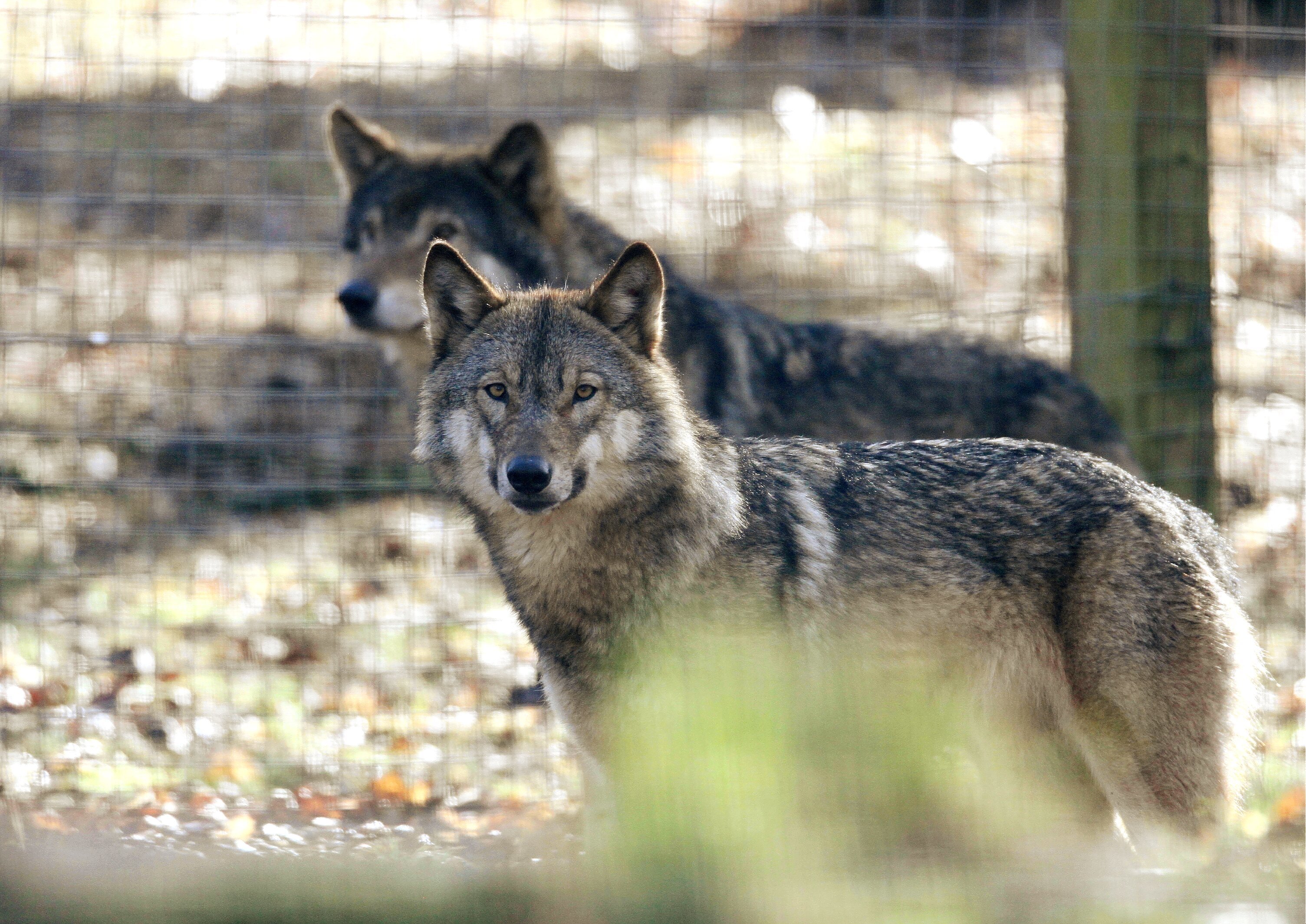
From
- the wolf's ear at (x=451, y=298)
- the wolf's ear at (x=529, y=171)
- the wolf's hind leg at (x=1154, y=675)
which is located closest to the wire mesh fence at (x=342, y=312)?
the wolf's ear at (x=529, y=171)

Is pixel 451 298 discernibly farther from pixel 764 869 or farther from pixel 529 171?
pixel 764 869

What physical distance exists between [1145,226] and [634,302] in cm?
271

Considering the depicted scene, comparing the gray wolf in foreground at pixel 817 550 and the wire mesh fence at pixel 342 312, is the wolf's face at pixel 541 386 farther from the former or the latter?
the wire mesh fence at pixel 342 312

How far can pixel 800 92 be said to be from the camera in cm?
1022

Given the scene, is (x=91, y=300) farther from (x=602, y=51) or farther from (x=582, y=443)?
(x=582, y=443)

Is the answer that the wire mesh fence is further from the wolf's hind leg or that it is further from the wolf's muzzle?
the wolf's hind leg

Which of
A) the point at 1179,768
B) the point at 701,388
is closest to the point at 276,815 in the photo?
the point at 701,388

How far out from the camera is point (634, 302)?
3434 mm

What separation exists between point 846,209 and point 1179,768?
18.7 feet

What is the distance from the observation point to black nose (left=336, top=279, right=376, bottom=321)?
4.83 m

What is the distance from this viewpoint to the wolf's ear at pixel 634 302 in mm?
3385

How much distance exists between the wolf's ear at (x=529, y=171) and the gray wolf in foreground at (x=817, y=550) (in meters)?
1.63

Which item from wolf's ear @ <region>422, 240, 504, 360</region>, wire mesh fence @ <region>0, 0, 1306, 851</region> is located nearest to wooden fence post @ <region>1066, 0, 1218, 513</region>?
wire mesh fence @ <region>0, 0, 1306, 851</region>

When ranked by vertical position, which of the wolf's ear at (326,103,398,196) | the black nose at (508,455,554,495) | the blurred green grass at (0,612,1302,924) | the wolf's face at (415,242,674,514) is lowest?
the blurred green grass at (0,612,1302,924)
